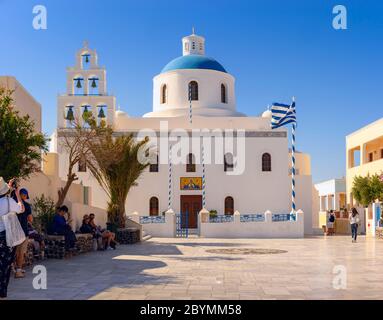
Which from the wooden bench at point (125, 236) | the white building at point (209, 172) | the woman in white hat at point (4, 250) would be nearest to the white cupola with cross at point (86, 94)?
the white building at point (209, 172)

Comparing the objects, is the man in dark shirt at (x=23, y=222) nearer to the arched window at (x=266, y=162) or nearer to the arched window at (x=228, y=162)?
the arched window at (x=228, y=162)

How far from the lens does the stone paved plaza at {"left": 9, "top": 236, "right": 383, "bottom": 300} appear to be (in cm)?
793

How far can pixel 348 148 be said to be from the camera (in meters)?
36.9

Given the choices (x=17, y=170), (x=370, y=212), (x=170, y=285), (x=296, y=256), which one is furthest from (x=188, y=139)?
(x=170, y=285)

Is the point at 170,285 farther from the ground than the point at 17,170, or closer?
closer

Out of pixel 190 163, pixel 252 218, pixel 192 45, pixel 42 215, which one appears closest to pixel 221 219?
pixel 252 218

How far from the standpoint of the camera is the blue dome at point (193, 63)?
35.1 m

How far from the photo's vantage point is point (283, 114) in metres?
27.9

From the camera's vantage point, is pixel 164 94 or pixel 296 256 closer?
pixel 296 256

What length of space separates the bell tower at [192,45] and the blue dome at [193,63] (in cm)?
111

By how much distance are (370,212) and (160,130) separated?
12257 mm

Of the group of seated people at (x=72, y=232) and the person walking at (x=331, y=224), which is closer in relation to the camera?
the group of seated people at (x=72, y=232)

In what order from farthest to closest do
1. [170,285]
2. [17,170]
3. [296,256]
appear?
[296,256] < [17,170] < [170,285]
